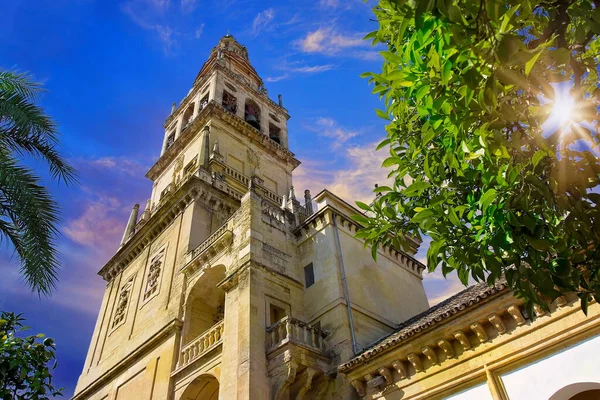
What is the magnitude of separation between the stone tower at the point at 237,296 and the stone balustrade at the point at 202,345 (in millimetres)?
48

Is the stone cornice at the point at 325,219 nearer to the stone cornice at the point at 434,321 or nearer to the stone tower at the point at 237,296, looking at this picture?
the stone tower at the point at 237,296

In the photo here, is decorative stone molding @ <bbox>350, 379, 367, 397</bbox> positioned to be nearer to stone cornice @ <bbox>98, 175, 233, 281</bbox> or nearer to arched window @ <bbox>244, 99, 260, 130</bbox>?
stone cornice @ <bbox>98, 175, 233, 281</bbox>

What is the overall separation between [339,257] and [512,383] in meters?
8.10

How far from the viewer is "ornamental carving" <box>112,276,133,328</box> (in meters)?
24.3

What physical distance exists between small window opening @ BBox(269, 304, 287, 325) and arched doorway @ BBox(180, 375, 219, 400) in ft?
9.29

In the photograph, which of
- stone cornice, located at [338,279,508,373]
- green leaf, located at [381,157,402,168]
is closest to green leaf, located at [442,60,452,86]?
green leaf, located at [381,157,402,168]

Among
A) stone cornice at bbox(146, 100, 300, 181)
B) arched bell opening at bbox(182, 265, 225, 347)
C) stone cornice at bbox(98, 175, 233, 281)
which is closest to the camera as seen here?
arched bell opening at bbox(182, 265, 225, 347)

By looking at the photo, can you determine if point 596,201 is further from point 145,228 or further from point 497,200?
point 145,228

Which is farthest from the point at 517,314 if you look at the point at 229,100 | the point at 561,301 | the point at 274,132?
the point at 229,100

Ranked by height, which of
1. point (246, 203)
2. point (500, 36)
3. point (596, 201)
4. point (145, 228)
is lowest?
point (596, 201)

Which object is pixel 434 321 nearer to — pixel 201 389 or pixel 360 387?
pixel 360 387

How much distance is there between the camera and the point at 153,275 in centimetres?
2336

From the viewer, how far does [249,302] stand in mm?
15258

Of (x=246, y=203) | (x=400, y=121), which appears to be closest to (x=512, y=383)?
(x=400, y=121)
